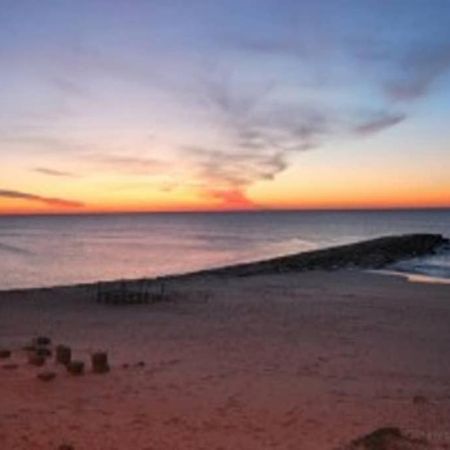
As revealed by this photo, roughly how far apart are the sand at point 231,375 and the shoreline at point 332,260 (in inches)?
411

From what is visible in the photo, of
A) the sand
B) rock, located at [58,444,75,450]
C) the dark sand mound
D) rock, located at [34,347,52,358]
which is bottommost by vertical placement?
the sand

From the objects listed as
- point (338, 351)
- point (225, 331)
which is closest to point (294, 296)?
point (225, 331)

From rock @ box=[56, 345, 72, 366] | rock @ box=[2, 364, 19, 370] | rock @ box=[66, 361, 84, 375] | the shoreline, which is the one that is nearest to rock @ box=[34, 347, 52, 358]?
rock @ box=[56, 345, 72, 366]

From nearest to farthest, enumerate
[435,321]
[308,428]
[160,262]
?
1. [308,428]
2. [435,321]
3. [160,262]

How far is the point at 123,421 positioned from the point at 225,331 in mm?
11000

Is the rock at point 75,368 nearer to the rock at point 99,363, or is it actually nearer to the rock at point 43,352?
the rock at point 99,363

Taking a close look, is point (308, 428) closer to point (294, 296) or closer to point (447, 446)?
point (447, 446)

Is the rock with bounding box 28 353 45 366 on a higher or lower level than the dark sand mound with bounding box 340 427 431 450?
higher

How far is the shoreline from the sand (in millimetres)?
10434

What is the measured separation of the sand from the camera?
470 inches

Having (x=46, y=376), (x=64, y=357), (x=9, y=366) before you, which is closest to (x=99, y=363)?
(x=64, y=357)

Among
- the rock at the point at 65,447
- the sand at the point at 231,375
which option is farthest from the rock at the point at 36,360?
the rock at the point at 65,447

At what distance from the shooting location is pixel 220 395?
47.8 feet

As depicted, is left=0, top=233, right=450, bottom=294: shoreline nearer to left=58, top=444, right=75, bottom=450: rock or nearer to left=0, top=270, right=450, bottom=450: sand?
left=0, top=270, right=450, bottom=450: sand
